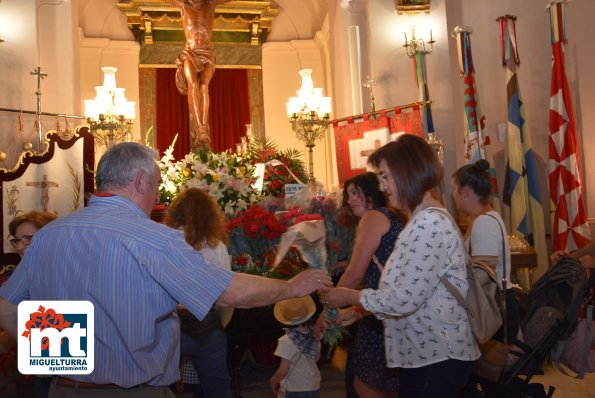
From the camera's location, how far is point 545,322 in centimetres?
303

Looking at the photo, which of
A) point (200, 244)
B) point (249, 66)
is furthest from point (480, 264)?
point (249, 66)

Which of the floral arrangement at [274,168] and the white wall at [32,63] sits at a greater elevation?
the white wall at [32,63]

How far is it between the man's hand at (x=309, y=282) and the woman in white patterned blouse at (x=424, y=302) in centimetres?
15

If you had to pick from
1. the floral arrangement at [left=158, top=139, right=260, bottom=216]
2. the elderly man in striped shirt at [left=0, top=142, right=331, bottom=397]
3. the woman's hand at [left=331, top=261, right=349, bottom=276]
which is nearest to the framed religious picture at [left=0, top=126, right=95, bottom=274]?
the floral arrangement at [left=158, top=139, right=260, bottom=216]

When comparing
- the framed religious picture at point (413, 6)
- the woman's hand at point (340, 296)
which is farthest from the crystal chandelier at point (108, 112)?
the woman's hand at point (340, 296)

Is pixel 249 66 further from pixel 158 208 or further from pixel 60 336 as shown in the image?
pixel 60 336

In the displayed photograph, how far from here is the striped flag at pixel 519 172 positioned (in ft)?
21.7

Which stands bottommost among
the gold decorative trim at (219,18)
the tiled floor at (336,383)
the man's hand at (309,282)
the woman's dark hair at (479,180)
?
the tiled floor at (336,383)

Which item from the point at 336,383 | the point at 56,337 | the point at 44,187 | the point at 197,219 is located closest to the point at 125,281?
the point at 56,337

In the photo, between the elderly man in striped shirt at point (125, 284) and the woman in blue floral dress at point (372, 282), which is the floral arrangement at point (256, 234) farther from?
the elderly man in striped shirt at point (125, 284)

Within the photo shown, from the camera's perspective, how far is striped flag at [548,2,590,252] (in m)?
6.26

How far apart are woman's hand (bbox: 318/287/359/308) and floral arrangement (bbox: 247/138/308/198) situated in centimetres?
318

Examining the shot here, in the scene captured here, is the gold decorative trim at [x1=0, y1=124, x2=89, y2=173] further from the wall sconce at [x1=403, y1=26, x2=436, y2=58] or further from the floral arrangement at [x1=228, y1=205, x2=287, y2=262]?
the wall sconce at [x1=403, y1=26, x2=436, y2=58]

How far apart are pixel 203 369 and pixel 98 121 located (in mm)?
5008
